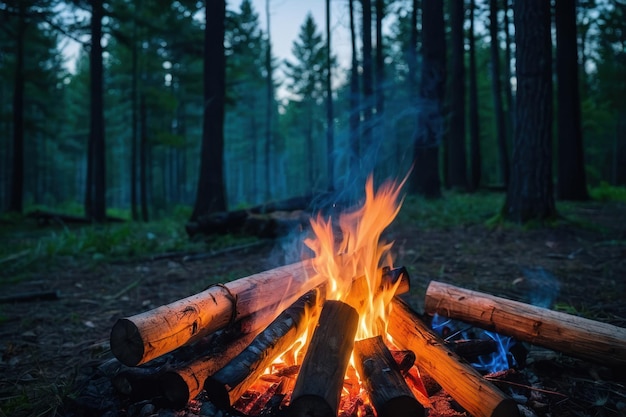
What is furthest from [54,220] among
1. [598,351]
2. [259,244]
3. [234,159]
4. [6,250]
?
[234,159]

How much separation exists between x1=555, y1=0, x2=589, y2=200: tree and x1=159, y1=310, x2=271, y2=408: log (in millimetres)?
12315

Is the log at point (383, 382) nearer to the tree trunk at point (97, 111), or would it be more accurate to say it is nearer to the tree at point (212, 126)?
the tree at point (212, 126)

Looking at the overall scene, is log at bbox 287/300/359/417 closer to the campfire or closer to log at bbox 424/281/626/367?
the campfire

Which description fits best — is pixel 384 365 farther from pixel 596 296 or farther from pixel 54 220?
pixel 54 220

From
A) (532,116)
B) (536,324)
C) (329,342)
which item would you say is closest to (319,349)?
(329,342)

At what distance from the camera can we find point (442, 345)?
6.96 feet

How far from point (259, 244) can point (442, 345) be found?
18.2 feet

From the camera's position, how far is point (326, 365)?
1765 millimetres

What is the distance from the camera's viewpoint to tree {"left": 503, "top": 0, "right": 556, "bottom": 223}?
22.0 ft

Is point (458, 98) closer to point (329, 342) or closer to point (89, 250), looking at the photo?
point (89, 250)

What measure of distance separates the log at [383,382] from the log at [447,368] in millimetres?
269

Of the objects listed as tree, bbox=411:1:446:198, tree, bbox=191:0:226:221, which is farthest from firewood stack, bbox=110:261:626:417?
tree, bbox=411:1:446:198

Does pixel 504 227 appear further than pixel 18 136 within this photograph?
No

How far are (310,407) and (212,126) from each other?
9419 millimetres
